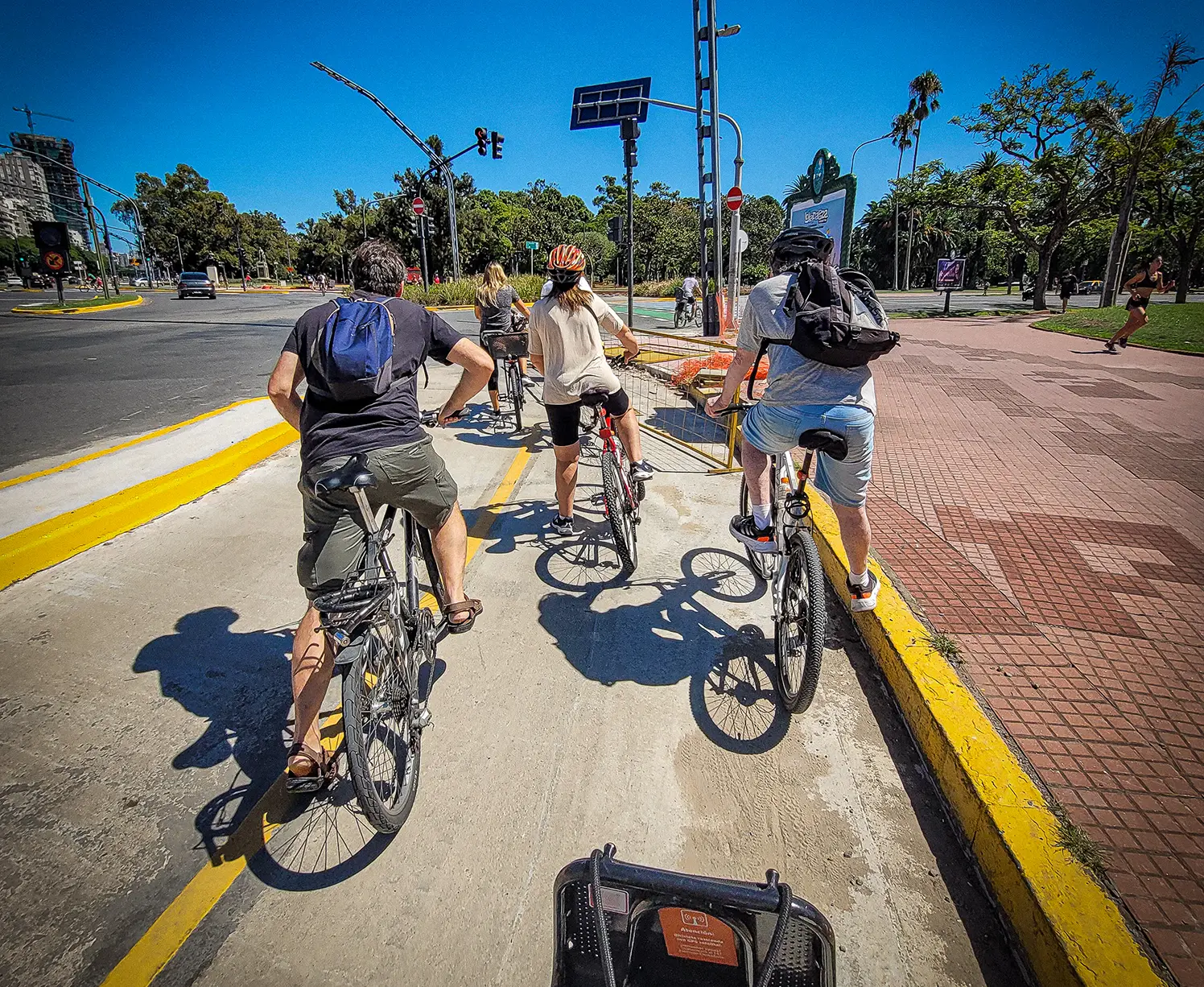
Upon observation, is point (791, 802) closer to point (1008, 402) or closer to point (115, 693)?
point (115, 693)

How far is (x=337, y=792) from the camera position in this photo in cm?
240

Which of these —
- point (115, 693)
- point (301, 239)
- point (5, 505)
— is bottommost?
point (115, 693)

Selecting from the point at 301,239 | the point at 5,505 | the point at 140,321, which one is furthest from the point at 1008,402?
the point at 301,239

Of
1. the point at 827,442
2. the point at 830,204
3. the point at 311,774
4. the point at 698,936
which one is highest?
the point at 830,204

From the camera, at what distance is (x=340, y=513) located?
2.24m

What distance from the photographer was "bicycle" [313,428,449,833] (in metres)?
1.99

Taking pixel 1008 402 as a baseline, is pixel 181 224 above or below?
above

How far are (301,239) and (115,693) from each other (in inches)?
3427

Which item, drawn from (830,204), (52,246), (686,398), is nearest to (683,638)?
(830,204)

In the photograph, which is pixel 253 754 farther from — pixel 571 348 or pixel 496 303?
pixel 496 303

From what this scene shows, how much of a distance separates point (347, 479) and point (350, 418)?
349 millimetres

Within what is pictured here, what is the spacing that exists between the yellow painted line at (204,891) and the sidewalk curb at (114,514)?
251cm

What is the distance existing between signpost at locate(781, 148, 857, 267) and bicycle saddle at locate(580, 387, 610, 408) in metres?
2.52

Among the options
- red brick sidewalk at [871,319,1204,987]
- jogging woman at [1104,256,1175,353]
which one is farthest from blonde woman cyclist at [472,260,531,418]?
jogging woman at [1104,256,1175,353]
